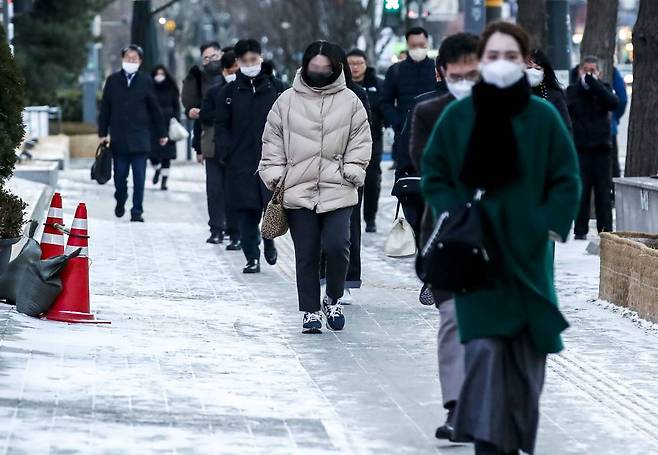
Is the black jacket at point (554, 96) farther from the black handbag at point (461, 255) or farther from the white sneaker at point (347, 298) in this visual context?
the black handbag at point (461, 255)

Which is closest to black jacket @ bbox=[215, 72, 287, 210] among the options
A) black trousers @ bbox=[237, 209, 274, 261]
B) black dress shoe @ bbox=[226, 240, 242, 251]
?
black trousers @ bbox=[237, 209, 274, 261]

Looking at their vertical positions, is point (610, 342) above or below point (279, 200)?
below

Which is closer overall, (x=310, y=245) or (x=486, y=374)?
(x=486, y=374)

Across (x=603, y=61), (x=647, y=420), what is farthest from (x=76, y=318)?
(x=603, y=61)

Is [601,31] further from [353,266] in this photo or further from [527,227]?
[527,227]

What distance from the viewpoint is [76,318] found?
10.8 metres

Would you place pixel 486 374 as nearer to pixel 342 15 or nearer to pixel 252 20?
pixel 342 15

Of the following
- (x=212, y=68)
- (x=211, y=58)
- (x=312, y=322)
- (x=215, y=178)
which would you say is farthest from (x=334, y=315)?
(x=211, y=58)

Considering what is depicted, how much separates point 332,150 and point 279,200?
42 centimetres

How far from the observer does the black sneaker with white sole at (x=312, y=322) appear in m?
10.8

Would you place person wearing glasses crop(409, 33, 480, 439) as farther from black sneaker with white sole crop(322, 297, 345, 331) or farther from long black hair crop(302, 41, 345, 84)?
black sneaker with white sole crop(322, 297, 345, 331)

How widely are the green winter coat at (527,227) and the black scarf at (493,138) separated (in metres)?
0.04

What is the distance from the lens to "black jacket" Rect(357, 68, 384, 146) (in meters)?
16.8

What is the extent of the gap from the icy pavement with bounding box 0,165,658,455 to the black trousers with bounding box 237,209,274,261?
0.26m
